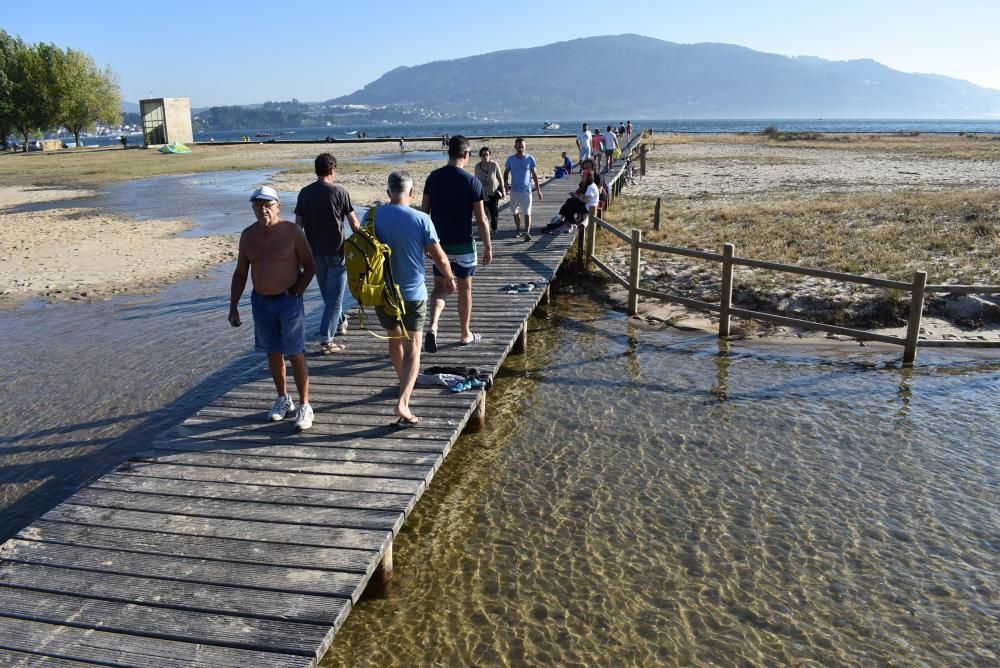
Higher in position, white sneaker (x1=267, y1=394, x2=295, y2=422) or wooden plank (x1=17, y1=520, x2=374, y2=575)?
white sneaker (x1=267, y1=394, x2=295, y2=422)

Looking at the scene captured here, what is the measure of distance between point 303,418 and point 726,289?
698 centimetres

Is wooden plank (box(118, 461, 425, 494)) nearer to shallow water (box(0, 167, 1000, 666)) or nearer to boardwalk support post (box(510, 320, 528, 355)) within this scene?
shallow water (box(0, 167, 1000, 666))

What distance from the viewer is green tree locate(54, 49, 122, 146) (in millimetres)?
66562

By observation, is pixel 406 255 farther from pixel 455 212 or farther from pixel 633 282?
pixel 633 282

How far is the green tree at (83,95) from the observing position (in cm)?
6656

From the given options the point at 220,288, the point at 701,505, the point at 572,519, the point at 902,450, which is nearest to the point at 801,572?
the point at 701,505

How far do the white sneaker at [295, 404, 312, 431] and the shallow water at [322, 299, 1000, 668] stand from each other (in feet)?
3.99

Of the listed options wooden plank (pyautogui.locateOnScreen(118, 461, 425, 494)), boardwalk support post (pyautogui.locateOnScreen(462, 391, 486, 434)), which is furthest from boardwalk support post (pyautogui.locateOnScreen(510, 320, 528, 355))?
wooden plank (pyautogui.locateOnScreen(118, 461, 425, 494))

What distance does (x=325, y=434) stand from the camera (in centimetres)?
568

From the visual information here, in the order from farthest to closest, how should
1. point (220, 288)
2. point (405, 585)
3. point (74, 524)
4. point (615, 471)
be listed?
point (220, 288) → point (615, 471) → point (405, 585) → point (74, 524)

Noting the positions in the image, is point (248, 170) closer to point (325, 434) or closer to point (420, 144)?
point (420, 144)

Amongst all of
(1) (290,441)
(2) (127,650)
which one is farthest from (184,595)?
(1) (290,441)

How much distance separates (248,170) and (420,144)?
2914 centimetres

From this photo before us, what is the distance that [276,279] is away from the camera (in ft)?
17.6
